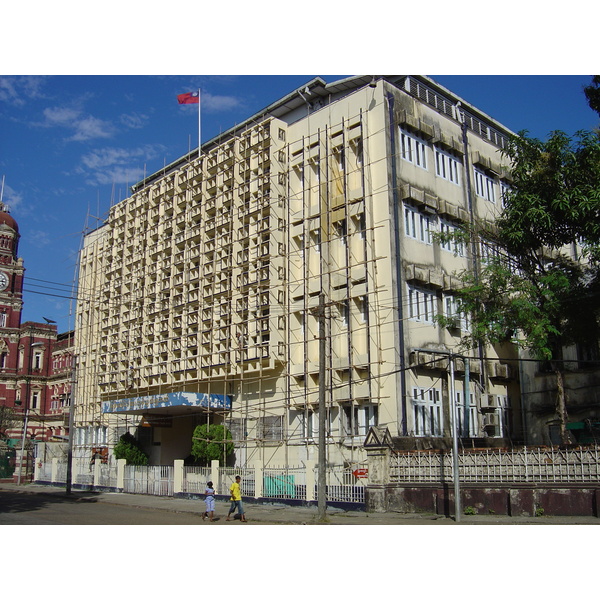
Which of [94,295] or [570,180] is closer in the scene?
[570,180]

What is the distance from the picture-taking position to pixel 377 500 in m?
21.7

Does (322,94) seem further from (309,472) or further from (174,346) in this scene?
(309,472)

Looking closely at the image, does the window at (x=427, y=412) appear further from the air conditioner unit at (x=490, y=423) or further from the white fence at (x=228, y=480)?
the white fence at (x=228, y=480)

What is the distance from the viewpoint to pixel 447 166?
103 feet

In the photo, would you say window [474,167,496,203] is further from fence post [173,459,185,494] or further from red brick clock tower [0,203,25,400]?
red brick clock tower [0,203,25,400]

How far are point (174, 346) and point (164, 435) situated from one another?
616cm

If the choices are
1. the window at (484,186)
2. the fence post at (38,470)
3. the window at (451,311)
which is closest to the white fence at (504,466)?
the window at (451,311)

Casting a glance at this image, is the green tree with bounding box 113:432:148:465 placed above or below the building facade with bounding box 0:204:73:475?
below

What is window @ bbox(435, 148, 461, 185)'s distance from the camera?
30969mm

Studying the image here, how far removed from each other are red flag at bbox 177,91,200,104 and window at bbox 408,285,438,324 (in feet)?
58.5

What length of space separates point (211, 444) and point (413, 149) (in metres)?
16.6

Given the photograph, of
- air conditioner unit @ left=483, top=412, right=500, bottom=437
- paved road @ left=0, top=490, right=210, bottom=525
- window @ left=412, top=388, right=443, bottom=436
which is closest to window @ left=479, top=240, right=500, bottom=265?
window @ left=412, top=388, right=443, bottom=436

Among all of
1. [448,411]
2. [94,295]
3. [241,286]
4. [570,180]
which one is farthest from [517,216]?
[94,295]

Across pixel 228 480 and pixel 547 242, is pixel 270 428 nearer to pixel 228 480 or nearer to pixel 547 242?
pixel 228 480
